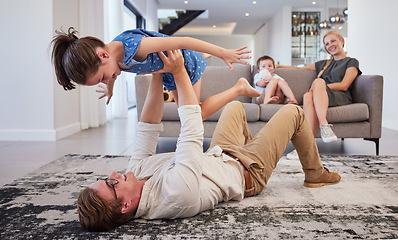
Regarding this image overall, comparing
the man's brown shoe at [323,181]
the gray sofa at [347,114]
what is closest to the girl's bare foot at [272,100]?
the gray sofa at [347,114]

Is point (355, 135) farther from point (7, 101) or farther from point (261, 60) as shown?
point (7, 101)

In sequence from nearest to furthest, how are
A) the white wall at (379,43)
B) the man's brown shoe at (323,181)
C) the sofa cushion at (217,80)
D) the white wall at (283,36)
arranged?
1. the man's brown shoe at (323,181)
2. the sofa cushion at (217,80)
3. the white wall at (379,43)
4. the white wall at (283,36)

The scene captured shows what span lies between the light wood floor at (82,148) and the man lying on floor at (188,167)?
124cm

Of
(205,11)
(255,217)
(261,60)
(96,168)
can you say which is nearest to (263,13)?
(205,11)

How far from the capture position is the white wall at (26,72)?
4203 mm

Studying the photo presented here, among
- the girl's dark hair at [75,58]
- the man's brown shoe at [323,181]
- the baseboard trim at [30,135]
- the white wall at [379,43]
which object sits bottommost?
the man's brown shoe at [323,181]

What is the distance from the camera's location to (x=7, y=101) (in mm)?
4309

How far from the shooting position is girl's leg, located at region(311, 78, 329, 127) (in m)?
3.24

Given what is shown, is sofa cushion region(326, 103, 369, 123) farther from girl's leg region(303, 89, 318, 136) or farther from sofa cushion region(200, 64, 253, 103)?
sofa cushion region(200, 64, 253, 103)

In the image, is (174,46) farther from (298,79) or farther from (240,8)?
(240,8)

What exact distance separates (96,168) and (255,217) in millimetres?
1410

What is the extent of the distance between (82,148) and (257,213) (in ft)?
7.83

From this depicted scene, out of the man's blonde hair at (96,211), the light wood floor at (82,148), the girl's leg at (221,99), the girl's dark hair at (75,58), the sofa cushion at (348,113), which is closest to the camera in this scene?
A: the man's blonde hair at (96,211)

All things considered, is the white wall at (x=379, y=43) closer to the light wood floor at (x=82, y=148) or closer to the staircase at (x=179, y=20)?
the light wood floor at (x=82, y=148)
